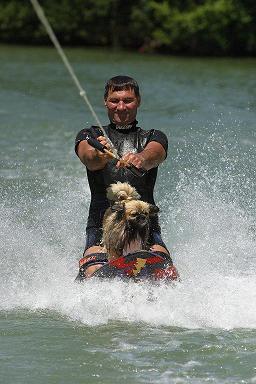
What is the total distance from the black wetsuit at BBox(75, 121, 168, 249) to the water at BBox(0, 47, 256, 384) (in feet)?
1.51

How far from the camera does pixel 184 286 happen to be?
20.6 feet

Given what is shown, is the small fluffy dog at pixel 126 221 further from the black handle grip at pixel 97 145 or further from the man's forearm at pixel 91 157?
the black handle grip at pixel 97 145

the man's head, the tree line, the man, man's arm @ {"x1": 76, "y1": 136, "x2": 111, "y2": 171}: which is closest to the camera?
man's arm @ {"x1": 76, "y1": 136, "x2": 111, "y2": 171}

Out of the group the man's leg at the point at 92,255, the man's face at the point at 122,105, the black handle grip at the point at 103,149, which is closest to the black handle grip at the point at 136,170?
the black handle grip at the point at 103,149

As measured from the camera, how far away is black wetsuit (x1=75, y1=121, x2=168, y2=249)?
6102mm

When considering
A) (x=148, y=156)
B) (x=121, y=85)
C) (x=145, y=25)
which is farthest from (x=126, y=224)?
(x=145, y=25)

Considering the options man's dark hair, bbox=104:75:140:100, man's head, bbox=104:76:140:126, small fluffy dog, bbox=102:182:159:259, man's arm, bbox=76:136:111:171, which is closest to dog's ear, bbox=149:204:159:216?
small fluffy dog, bbox=102:182:159:259

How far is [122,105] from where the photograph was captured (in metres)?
6.12

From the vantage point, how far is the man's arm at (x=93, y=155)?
591 centimetres

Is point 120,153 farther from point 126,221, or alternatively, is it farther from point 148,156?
point 126,221

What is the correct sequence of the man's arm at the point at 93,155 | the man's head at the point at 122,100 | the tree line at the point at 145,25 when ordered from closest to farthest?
the man's arm at the point at 93,155
the man's head at the point at 122,100
the tree line at the point at 145,25

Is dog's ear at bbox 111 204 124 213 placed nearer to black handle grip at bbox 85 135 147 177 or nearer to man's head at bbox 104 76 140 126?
black handle grip at bbox 85 135 147 177

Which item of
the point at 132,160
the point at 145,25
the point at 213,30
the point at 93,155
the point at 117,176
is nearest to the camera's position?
the point at 132,160

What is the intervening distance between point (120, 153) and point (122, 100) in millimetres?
367
